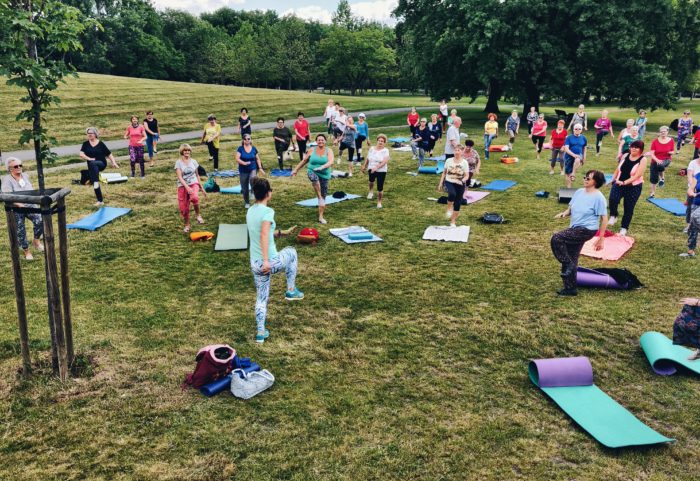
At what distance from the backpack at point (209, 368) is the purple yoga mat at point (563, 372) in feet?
12.8

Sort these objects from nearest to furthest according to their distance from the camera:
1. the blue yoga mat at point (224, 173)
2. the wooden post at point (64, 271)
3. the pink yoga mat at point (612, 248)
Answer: the wooden post at point (64, 271), the pink yoga mat at point (612, 248), the blue yoga mat at point (224, 173)

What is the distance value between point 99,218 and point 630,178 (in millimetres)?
13145

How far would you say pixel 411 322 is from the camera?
25.4 ft

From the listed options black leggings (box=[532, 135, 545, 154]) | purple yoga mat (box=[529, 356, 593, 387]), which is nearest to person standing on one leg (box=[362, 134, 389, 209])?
purple yoga mat (box=[529, 356, 593, 387])

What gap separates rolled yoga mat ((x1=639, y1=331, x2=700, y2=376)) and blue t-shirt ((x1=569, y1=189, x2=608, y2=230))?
7.28 ft

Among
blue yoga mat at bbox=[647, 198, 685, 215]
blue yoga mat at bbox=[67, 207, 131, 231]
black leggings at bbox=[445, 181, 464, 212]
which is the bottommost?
blue yoga mat at bbox=[67, 207, 131, 231]

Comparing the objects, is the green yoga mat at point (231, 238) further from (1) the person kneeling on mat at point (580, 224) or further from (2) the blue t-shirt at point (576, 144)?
(2) the blue t-shirt at point (576, 144)

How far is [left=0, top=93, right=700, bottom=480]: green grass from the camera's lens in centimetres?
488

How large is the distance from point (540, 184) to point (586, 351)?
1156 centimetres

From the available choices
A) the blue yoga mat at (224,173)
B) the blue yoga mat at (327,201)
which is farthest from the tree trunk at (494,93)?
the blue yoga mat at (327,201)

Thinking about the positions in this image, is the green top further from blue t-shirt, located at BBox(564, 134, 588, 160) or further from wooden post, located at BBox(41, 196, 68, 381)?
blue t-shirt, located at BBox(564, 134, 588, 160)

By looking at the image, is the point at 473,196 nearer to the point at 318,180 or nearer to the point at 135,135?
the point at 318,180

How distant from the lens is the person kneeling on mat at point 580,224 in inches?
316

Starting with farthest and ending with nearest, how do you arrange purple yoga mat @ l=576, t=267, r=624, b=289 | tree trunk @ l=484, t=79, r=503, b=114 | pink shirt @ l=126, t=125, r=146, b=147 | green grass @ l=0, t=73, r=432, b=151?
1. tree trunk @ l=484, t=79, r=503, b=114
2. green grass @ l=0, t=73, r=432, b=151
3. pink shirt @ l=126, t=125, r=146, b=147
4. purple yoga mat @ l=576, t=267, r=624, b=289
